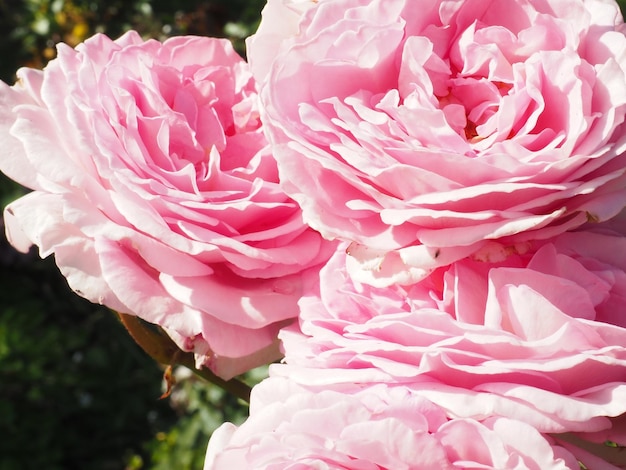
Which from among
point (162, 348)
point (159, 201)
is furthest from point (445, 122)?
point (162, 348)

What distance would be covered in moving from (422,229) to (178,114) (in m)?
0.26

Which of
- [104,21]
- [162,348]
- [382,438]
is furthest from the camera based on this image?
[104,21]

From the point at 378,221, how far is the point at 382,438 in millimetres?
179

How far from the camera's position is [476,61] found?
720mm

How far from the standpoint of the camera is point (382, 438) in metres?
0.59

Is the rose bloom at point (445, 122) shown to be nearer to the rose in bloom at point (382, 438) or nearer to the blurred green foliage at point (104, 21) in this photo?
the rose in bloom at point (382, 438)

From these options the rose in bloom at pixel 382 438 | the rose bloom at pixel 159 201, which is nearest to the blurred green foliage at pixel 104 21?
the rose bloom at pixel 159 201

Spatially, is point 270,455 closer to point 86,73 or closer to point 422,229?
point 422,229

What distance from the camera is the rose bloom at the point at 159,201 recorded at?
28.4 inches

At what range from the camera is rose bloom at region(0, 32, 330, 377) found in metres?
0.72

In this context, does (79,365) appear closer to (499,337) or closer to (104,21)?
(104,21)

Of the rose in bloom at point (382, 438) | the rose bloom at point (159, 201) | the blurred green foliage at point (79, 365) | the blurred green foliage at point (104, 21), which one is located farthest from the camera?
the blurred green foliage at point (79, 365)

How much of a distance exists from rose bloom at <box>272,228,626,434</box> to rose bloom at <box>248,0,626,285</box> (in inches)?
Answer: 1.1

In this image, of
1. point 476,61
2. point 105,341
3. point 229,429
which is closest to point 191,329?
point 229,429
